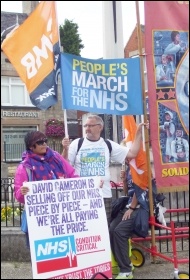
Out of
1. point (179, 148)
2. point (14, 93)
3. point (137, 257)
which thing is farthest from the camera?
point (14, 93)

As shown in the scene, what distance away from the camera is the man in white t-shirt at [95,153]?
5395 mm

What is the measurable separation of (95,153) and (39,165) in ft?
2.50

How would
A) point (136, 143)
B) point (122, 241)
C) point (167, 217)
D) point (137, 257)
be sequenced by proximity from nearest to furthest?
point (122, 241) → point (136, 143) → point (137, 257) → point (167, 217)

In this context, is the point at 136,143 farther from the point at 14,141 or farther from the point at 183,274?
the point at 14,141

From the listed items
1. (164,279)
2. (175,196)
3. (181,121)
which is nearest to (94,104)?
(181,121)

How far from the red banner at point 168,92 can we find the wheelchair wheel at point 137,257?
1.20 m

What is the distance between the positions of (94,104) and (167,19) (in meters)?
1.20

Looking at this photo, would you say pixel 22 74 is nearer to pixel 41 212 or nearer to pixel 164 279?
pixel 41 212

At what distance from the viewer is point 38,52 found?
16.9 feet

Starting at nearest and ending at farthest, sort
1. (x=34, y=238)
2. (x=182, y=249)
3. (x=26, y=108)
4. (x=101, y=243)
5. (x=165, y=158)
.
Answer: (x=34, y=238) → (x=101, y=243) → (x=165, y=158) → (x=182, y=249) → (x=26, y=108)

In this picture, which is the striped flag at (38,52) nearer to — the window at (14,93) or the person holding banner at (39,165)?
the person holding banner at (39,165)

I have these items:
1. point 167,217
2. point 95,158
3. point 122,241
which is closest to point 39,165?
point 95,158

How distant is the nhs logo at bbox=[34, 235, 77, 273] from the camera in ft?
14.5

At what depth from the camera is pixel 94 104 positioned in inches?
209
